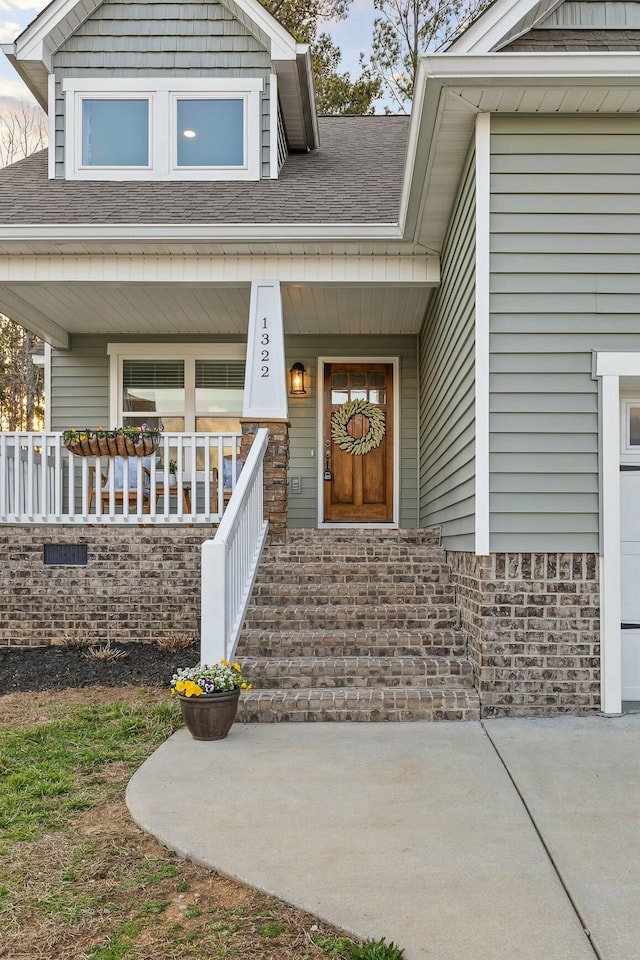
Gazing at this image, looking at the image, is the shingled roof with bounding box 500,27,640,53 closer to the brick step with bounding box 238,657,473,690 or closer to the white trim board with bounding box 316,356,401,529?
the brick step with bounding box 238,657,473,690

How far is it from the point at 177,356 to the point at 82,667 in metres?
4.21

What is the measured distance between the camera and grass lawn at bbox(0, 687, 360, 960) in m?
2.13

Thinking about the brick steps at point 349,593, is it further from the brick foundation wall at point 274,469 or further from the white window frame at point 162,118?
the white window frame at point 162,118

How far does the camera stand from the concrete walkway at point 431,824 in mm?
2240

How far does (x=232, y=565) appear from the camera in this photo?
15.9ft

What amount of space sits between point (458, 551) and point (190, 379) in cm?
457

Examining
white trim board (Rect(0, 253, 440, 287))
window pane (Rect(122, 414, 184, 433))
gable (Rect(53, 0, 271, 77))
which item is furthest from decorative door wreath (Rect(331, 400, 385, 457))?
gable (Rect(53, 0, 271, 77))

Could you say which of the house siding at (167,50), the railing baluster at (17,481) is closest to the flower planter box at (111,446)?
the railing baluster at (17,481)

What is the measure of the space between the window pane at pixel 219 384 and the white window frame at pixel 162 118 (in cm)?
207

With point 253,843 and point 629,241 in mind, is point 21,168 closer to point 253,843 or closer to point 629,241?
point 629,241

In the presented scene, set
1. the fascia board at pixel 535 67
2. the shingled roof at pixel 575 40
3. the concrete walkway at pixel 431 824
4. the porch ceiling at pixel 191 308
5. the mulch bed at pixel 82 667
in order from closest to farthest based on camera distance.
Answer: the concrete walkway at pixel 431 824, the fascia board at pixel 535 67, the shingled roof at pixel 575 40, the mulch bed at pixel 82 667, the porch ceiling at pixel 191 308

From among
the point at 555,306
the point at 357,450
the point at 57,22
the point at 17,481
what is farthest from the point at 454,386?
the point at 57,22

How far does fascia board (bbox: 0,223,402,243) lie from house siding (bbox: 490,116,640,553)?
6.08 feet

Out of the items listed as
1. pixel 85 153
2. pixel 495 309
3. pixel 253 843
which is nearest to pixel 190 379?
pixel 85 153
